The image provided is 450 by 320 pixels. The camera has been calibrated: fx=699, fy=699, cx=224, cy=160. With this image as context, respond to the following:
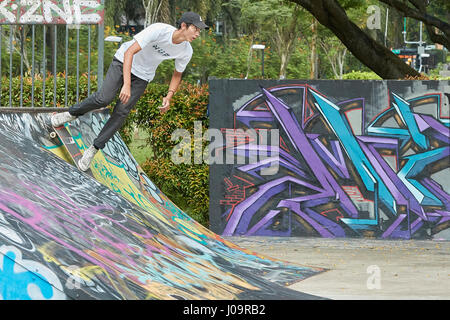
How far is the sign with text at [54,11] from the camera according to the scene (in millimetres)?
9305

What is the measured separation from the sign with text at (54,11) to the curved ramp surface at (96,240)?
1.50 meters

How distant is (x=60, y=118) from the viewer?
7.71 m

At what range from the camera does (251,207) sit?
10086mm

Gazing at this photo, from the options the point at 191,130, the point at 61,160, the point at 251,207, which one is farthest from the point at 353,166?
the point at 61,160

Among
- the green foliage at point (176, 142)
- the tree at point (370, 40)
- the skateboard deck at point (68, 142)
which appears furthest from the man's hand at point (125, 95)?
the tree at point (370, 40)

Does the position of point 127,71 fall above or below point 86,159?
above

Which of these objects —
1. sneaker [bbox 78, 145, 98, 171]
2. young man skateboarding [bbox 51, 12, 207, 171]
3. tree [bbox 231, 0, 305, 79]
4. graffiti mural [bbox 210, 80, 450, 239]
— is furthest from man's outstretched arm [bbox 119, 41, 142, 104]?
tree [bbox 231, 0, 305, 79]

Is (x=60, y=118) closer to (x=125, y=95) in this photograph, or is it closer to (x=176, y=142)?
(x=125, y=95)

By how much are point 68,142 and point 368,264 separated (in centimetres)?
370

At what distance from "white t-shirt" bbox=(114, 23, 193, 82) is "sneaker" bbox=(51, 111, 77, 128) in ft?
2.72

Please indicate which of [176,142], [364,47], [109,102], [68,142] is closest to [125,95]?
[109,102]

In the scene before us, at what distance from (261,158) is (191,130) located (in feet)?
4.03

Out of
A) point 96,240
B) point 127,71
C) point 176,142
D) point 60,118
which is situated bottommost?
point 96,240

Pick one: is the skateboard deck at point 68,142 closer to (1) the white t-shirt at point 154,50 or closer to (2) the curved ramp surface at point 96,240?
(2) the curved ramp surface at point 96,240
